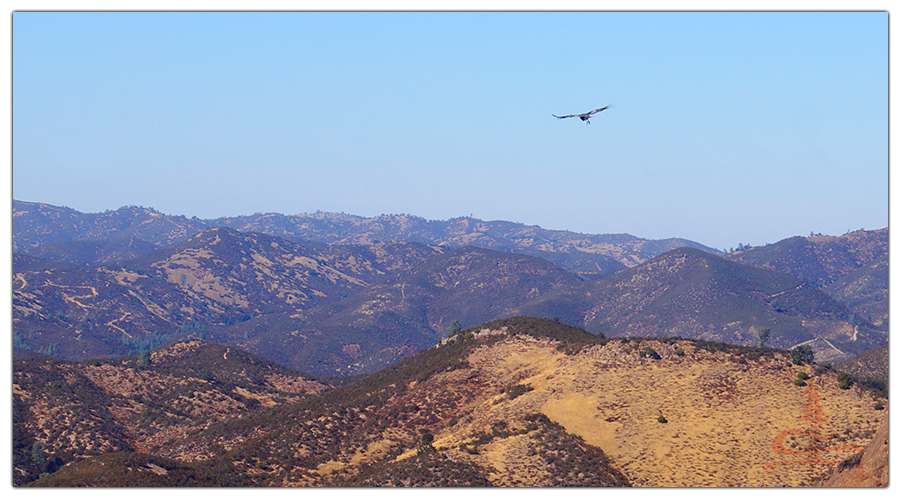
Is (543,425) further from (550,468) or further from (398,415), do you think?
(398,415)

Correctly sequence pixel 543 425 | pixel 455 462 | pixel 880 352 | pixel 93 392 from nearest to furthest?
pixel 455 462, pixel 543 425, pixel 93 392, pixel 880 352

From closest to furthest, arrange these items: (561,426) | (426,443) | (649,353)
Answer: (561,426)
(426,443)
(649,353)

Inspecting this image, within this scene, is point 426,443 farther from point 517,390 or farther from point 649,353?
point 649,353

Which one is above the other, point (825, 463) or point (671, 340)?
point (671, 340)

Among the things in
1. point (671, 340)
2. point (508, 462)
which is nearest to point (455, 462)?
point (508, 462)

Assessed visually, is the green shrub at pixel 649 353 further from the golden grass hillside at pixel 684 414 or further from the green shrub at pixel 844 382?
the green shrub at pixel 844 382

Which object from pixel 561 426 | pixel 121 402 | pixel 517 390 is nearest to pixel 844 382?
pixel 561 426

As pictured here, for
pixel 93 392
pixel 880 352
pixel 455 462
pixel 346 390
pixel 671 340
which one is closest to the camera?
pixel 455 462

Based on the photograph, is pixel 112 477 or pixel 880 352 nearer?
pixel 112 477
